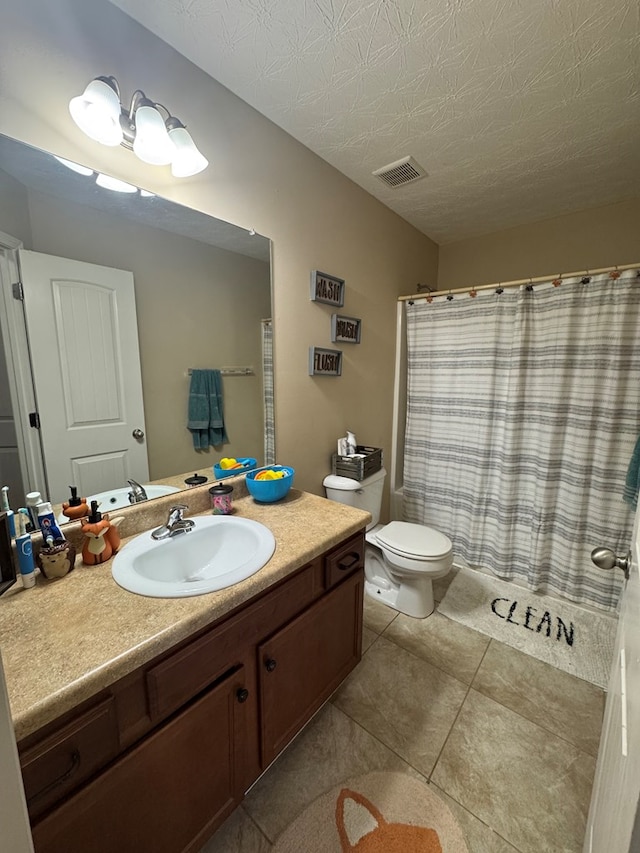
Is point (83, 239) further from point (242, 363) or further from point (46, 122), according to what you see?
point (242, 363)

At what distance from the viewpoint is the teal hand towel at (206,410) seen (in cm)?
133

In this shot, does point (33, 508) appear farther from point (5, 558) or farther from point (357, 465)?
point (357, 465)

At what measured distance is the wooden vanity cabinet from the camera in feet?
2.01

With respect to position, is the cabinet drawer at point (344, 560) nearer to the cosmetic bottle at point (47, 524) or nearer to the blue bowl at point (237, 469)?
the blue bowl at point (237, 469)

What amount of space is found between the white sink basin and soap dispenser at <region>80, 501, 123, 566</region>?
0.04 metres

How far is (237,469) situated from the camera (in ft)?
4.86

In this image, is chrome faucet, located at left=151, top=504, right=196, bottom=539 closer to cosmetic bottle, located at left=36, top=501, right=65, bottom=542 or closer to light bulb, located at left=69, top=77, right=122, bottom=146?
cosmetic bottle, located at left=36, top=501, right=65, bottom=542

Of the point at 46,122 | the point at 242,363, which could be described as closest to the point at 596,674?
the point at 242,363

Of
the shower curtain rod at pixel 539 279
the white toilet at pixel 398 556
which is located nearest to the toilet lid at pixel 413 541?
the white toilet at pixel 398 556

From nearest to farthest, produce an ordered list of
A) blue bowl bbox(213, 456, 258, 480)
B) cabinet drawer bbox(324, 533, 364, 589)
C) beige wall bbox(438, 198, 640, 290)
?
cabinet drawer bbox(324, 533, 364, 589), blue bowl bbox(213, 456, 258, 480), beige wall bbox(438, 198, 640, 290)

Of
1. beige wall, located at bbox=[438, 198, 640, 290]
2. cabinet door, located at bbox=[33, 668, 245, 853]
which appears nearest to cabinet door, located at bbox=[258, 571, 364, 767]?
cabinet door, located at bbox=[33, 668, 245, 853]

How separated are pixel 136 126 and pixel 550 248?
2.53 metres

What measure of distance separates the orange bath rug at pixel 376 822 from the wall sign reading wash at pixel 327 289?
1.95m

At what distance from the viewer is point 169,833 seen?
79 cm
